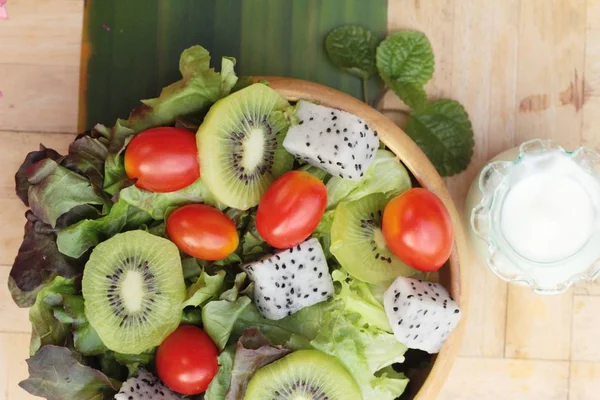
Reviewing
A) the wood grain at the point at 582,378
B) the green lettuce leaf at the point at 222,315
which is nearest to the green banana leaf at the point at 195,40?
the green lettuce leaf at the point at 222,315

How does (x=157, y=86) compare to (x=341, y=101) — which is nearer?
(x=341, y=101)

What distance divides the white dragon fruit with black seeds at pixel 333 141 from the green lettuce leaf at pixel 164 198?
5.7 inches

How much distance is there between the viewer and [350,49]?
121 centimetres

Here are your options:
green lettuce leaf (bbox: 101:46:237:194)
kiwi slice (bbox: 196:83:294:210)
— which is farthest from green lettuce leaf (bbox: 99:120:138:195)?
kiwi slice (bbox: 196:83:294:210)

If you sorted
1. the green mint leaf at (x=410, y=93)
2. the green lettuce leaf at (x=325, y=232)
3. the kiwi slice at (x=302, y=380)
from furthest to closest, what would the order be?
the green mint leaf at (x=410, y=93) → the green lettuce leaf at (x=325, y=232) → the kiwi slice at (x=302, y=380)

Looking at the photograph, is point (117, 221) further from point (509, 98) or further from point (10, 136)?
point (509, 98)

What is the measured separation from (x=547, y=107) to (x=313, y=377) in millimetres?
617

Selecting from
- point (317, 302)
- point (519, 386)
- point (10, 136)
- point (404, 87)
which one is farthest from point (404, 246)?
point (10, 136)

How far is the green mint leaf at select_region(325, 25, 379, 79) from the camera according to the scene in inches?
47.7

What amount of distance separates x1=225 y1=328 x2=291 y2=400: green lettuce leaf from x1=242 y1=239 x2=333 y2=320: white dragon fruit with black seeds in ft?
0.18

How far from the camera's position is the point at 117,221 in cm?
103

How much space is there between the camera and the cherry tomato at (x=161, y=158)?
97cm

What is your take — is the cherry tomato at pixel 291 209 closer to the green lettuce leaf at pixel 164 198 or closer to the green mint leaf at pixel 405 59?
the green lettuce leaf at pixel 164 198

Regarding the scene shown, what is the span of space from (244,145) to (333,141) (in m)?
0.13
